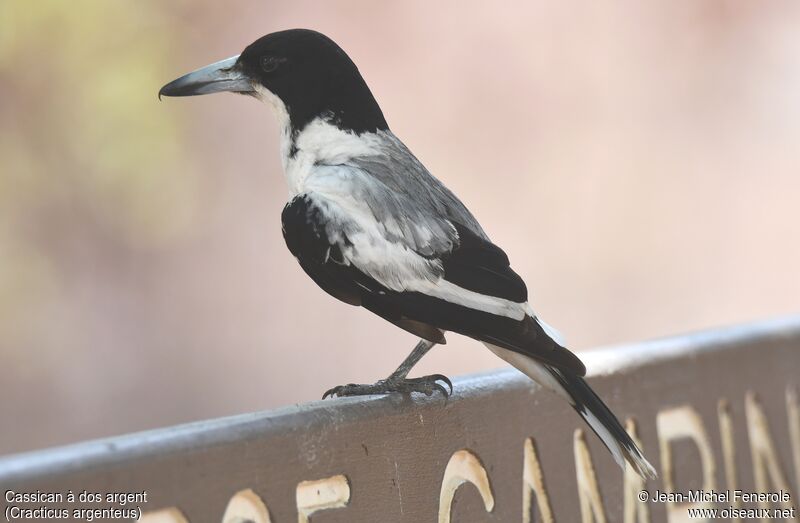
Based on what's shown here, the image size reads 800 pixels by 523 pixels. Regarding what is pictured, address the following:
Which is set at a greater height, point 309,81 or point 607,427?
point 309,81

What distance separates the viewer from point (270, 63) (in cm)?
250

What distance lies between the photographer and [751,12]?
6777 millimetres

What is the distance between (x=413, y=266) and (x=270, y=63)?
619 mm

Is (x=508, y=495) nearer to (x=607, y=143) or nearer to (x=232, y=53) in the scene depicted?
(x=232, y=53)

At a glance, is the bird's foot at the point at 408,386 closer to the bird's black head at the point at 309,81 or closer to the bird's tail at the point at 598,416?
the bird's tail at the point at 598,416

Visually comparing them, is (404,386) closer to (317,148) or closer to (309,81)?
(317,148)

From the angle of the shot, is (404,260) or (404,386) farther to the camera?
(404,260)

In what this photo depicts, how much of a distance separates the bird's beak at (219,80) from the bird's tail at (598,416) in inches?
37.2

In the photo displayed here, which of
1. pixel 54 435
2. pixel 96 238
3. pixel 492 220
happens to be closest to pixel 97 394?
pixel 54 435

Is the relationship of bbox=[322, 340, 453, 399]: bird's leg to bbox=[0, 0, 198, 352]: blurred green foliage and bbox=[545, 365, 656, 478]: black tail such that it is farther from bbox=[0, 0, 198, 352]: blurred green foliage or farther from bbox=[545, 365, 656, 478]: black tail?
bbox=[0, 0, 198, 352]: blurred green foliage

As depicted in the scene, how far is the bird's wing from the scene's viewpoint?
2.15m

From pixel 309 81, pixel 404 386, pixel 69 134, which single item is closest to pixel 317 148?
pixel 309 81

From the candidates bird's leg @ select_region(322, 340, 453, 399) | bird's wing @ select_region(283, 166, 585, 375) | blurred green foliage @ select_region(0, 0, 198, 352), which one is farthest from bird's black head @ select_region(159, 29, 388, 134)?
blurred green foliage @ select_region(0, 0, 198, 352)

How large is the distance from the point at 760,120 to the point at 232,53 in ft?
10.7
